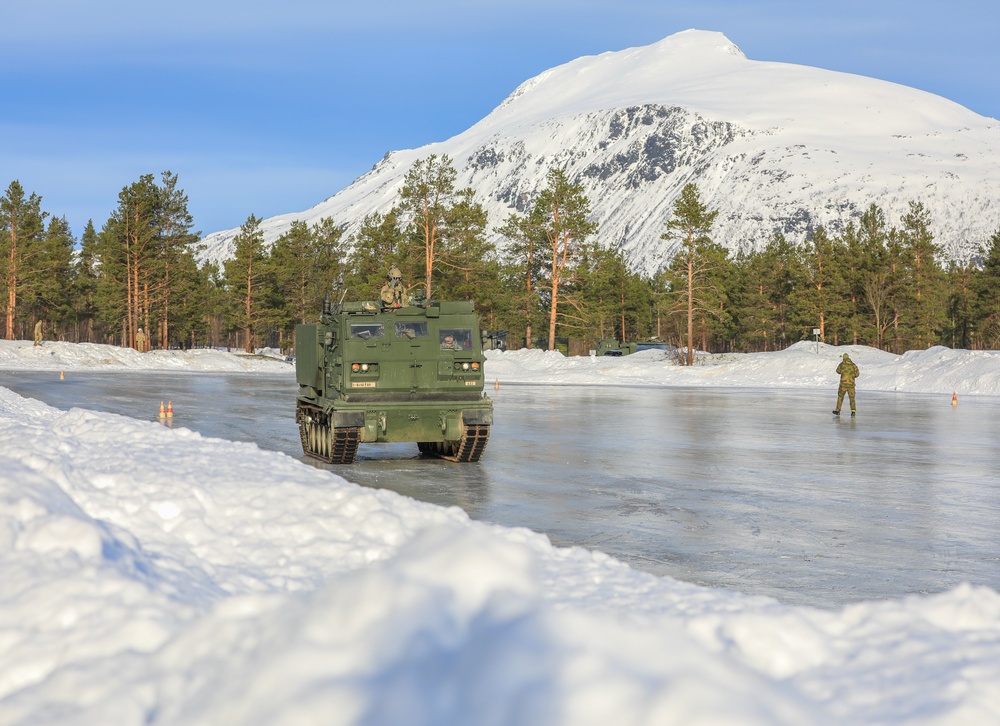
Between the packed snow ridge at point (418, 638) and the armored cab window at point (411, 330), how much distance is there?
32.3ft

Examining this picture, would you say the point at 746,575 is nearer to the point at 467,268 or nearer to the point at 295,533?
the point at 295,533

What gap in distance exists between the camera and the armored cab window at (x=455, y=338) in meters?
16.8

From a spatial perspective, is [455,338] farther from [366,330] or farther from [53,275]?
[53,275]

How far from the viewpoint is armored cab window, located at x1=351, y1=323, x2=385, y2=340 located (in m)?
16.6

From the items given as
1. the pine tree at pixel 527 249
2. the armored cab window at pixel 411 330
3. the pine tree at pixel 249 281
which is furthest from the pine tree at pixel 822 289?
the armored cab window at pixel 411 330

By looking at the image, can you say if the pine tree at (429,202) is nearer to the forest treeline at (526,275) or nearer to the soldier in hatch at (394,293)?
the forest treeline at (526,275)

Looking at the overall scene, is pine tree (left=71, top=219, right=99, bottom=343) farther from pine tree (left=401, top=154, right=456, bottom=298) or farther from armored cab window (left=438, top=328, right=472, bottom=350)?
armored cab window (left=438, top=328, right=472, bottom=350)

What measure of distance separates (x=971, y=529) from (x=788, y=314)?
82.8 metres

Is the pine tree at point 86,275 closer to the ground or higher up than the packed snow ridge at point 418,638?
higher up

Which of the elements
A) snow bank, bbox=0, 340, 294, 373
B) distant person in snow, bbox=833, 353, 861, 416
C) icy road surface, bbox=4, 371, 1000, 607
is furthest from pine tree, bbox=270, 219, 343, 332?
distant person in snow, bbox=833, 353, 861, 416

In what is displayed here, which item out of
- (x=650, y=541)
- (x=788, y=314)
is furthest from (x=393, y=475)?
(x=788, y=314)

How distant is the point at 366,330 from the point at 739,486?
6.31 m

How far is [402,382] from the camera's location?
16.3 m

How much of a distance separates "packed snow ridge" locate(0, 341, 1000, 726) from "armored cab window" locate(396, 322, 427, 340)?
32.3 ft
